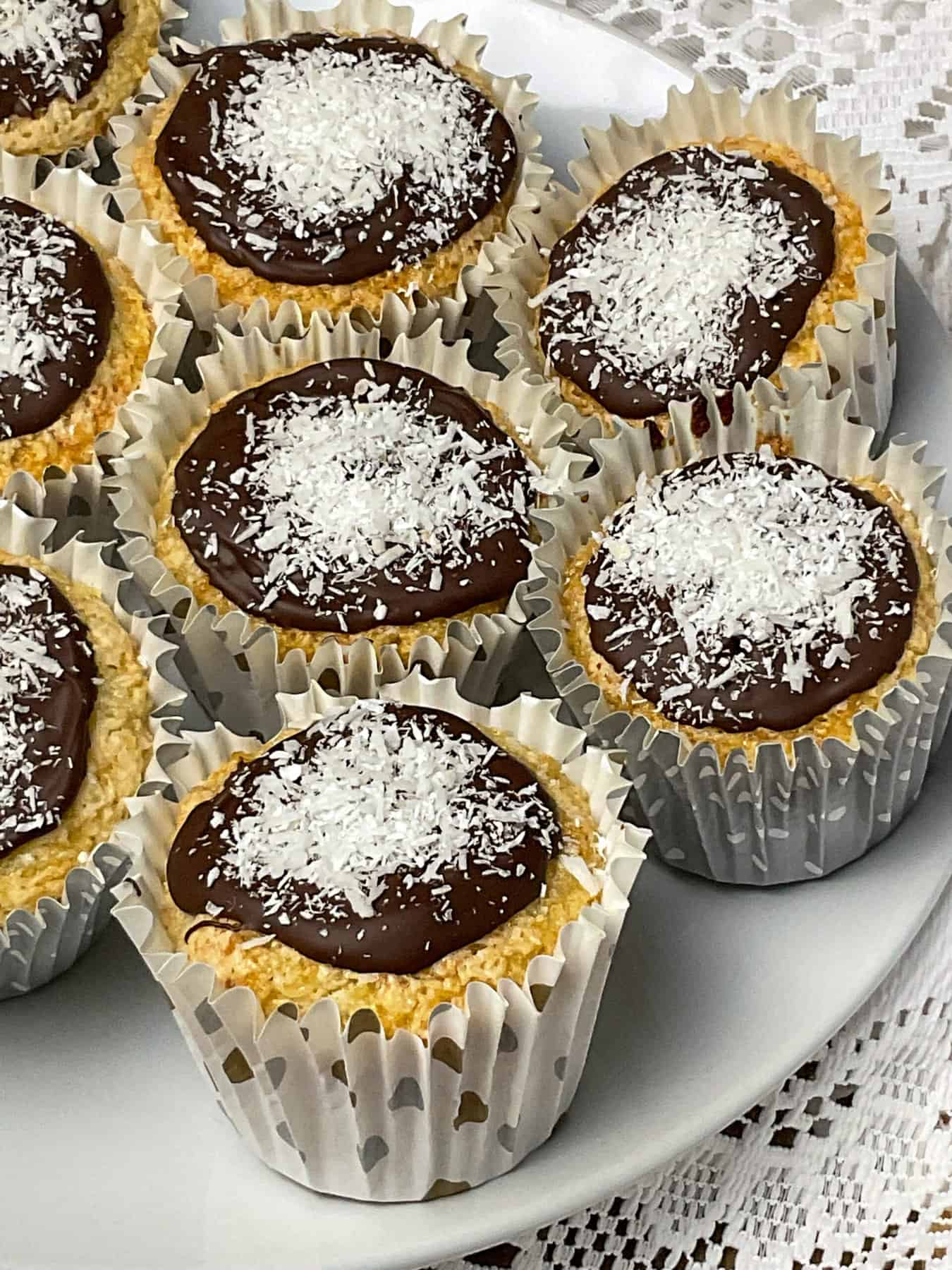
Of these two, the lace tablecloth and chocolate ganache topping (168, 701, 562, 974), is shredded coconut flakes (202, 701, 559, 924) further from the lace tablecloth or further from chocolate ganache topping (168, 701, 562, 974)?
the lace tablecloth

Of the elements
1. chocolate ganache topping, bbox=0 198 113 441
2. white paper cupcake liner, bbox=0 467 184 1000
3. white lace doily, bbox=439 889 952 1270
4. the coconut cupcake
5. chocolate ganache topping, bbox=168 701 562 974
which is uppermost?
the coconut cupcake

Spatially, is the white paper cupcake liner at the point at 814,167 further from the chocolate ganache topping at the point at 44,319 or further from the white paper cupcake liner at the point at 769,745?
the chocolate ganache topping at the point at 44,319

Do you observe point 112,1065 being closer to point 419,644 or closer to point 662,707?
point 419,644

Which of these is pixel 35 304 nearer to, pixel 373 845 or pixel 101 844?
pixel 101 844

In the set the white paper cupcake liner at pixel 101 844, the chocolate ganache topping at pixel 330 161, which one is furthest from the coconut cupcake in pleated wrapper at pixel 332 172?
the white paper cupcake liner at pixel 101 844

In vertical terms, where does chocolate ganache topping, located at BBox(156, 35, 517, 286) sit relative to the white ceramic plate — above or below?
above

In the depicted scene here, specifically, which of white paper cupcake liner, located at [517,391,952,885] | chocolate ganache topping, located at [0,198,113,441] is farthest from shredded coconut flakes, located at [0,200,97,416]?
white paper cupcake liner, located at [517,391,952,885]

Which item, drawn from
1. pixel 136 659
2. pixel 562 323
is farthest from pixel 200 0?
pixel 136 659
